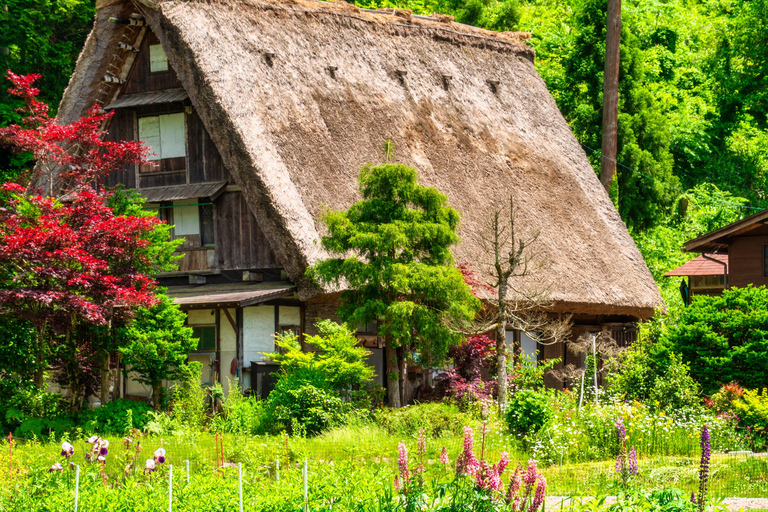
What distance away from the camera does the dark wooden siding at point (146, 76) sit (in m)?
22.7

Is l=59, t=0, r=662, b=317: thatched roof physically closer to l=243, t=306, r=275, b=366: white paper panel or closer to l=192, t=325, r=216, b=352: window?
l=243, t=306, r=275, b=366: white paper panel

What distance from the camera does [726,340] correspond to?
17266mm

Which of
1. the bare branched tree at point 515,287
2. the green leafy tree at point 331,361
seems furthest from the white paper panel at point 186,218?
the bare branched tree at point 515,287

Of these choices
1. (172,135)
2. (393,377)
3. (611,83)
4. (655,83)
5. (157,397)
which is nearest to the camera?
(393,377)

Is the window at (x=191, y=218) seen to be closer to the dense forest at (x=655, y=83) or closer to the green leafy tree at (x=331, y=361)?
the green leafy tree at (x=331, y=361)

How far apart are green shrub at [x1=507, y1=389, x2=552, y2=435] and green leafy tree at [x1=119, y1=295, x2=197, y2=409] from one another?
6477 millimetres

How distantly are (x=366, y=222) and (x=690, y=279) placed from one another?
71.6 feet

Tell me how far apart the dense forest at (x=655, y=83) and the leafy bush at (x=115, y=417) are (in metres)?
16.1

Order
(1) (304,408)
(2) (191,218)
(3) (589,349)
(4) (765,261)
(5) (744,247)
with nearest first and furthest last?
(1) (304,408), (2) (191,218), (4) (765,261), (3) (589,349), (5) (744,247)

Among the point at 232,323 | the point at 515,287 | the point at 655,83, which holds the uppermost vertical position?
the point at 655,83

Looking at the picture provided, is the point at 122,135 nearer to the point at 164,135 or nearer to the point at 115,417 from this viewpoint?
the point at 164,135

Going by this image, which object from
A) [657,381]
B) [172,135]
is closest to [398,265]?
[657,381]

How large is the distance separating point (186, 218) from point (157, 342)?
18.1ft

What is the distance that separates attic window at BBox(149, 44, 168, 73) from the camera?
22859 millimetres
